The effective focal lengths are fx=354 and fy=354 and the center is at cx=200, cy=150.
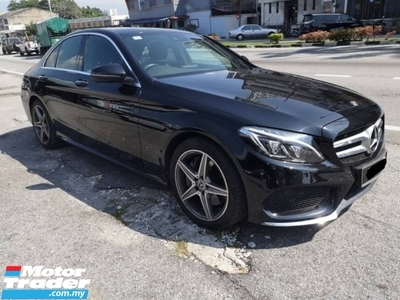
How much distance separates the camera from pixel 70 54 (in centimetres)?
439

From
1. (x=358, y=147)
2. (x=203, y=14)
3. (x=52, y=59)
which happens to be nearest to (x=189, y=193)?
(x=358, y=147)

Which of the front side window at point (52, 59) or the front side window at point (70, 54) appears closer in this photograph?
the front side window at point (70, 54)

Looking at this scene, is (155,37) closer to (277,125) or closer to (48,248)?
(277,125)

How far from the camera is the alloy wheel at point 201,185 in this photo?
107 inches

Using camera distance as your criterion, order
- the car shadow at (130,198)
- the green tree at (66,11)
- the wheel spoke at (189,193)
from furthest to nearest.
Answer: the green tree at (66,11) < the wheel spoke at (189,193) < the car shadow at (130,198)

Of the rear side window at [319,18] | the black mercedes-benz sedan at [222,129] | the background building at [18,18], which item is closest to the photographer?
the black mercedes-benz sedan at [222,129]

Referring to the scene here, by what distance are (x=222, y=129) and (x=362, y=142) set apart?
1041 millimetres

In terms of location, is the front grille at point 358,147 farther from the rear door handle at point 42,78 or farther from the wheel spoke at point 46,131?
the wheel spoke at point 46,131

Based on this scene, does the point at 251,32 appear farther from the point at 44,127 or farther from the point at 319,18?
the point at 44,127

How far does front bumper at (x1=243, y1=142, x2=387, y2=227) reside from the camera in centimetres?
237

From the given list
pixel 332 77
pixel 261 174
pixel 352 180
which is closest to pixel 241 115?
pixel 261 174

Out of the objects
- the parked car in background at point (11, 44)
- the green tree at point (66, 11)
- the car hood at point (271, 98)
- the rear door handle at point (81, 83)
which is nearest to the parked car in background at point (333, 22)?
the car hood at point (271, 98)

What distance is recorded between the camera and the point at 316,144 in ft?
7.93

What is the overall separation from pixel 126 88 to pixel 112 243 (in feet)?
4.59
